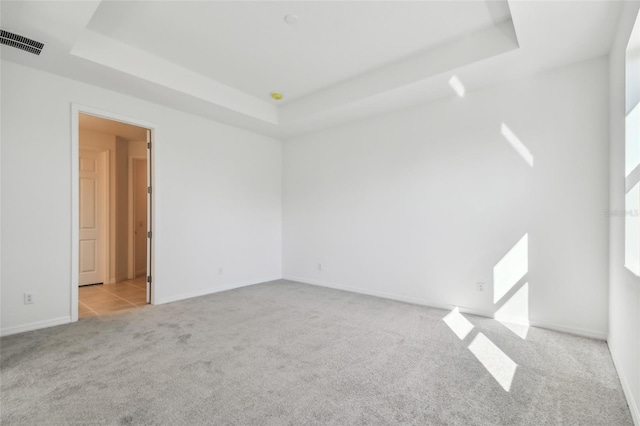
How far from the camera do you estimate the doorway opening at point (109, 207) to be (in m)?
5.36

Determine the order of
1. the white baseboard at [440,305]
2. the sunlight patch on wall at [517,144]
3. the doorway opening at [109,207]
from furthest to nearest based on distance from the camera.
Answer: the doorway opening at [109,207] < the sunlight patch on wall at [517,144] < the white baseboard at [440,305]

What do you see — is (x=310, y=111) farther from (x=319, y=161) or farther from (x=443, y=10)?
(x=443, y=10)

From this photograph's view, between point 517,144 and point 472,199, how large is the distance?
77 cm

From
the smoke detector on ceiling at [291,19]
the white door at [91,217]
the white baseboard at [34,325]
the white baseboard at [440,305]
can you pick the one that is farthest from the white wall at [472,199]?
the white door at [91,217]

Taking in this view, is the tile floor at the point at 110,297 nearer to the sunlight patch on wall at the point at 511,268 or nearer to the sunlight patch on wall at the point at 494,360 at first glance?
the sunlight patch on wall at the point at 494,360

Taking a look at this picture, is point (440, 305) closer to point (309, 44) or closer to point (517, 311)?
point (517, 311)

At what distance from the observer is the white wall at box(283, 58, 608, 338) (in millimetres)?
3010

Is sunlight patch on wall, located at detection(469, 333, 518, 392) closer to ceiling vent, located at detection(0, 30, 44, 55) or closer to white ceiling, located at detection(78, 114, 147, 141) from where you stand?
ceiling vent, located at detection(0, 30, 44, 55)

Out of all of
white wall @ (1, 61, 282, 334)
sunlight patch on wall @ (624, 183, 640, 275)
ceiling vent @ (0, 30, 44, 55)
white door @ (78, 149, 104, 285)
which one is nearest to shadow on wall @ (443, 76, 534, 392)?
sunlight patch on wall @ (624, 183, 640, 275)

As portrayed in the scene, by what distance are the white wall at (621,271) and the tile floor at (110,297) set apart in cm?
493

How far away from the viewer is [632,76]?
2184mm

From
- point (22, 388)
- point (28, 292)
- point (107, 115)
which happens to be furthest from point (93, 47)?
point (22, 388)

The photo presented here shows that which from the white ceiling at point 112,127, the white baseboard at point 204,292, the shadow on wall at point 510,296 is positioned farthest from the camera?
the white ceiling at point 112,127

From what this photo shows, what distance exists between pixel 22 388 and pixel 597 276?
4867mm
